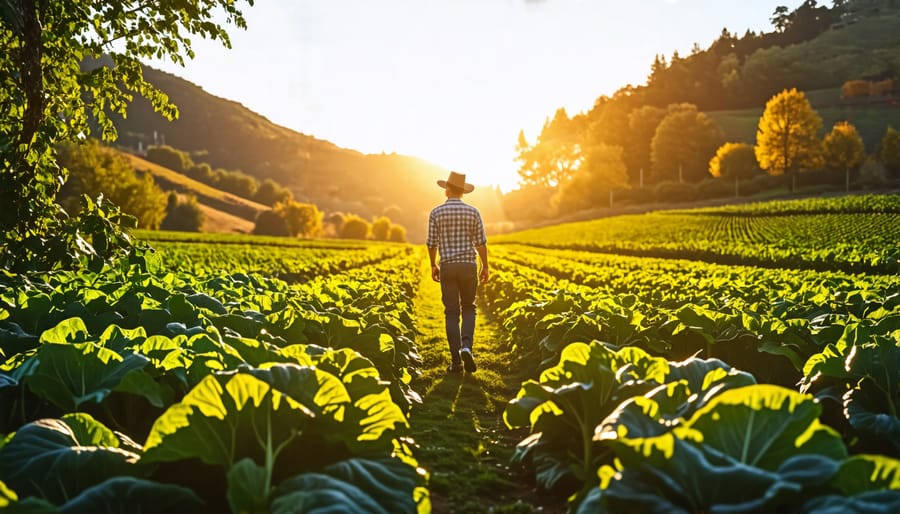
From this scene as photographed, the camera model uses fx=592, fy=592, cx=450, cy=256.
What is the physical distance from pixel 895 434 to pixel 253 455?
11.3 feet

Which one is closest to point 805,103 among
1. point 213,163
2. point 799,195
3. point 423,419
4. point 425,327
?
point 799,195

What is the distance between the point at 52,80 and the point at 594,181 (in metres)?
90.7

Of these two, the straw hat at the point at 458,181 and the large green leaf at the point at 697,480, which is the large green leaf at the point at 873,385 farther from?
the straw hat at the point at 458,181

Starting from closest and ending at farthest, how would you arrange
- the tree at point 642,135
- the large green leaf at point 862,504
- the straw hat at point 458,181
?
the large green leaf at point 862,504 → the straw hat at point 458,181 → the tree at point 642,135

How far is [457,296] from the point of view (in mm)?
7703

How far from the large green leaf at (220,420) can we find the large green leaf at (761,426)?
Answer: 153cm

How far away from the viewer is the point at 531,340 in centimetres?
807

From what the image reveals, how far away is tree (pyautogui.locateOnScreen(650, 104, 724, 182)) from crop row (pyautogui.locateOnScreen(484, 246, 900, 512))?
93.3 meters

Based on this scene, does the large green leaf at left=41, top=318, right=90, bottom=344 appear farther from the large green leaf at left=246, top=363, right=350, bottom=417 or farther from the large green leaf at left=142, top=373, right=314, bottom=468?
the large green leaf at left=246, top=363, right=350, bottom=417

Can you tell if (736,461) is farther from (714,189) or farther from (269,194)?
(269,194)

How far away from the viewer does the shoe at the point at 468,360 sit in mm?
7496

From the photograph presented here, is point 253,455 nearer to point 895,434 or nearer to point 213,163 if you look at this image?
point 895,434

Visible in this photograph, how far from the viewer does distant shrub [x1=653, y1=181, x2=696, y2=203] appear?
7688 cm

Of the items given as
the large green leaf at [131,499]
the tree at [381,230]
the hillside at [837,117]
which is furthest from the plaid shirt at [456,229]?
the tree at [381,230]
